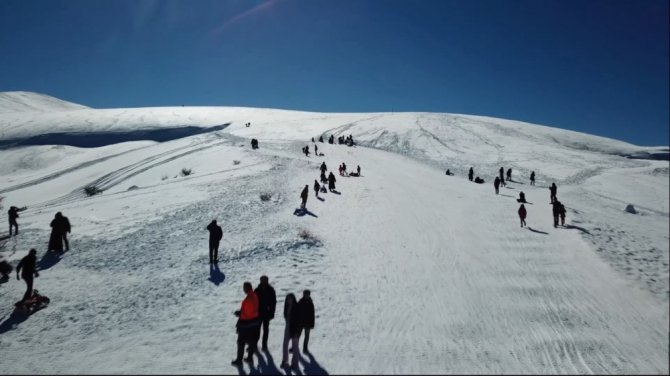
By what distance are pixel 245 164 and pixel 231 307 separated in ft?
85.0

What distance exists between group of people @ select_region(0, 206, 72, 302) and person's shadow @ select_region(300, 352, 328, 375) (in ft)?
30.3

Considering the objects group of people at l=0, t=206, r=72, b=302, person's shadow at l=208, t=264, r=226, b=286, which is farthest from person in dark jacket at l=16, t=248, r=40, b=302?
person's shadow at l=208, t=264, r=226, b=286

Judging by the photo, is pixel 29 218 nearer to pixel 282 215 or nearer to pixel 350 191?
pixel 282 215

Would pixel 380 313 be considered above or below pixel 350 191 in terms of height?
below

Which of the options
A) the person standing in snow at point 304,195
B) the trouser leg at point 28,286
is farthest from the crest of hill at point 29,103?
the trouser leg at point 28,286

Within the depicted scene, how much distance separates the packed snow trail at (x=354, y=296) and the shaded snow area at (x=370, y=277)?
5cm

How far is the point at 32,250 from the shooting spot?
11.8m

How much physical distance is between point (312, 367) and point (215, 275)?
20.8ft

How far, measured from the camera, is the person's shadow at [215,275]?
12367 mm

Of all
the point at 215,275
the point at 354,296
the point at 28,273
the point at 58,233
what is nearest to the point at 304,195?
the point at 215,275

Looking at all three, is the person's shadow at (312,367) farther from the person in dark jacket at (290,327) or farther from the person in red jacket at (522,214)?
the person in red jacket at (522,214)

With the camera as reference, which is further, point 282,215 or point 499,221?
point 282,215

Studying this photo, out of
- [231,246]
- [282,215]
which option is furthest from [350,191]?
[231,246]

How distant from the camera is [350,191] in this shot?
87.8 ft
